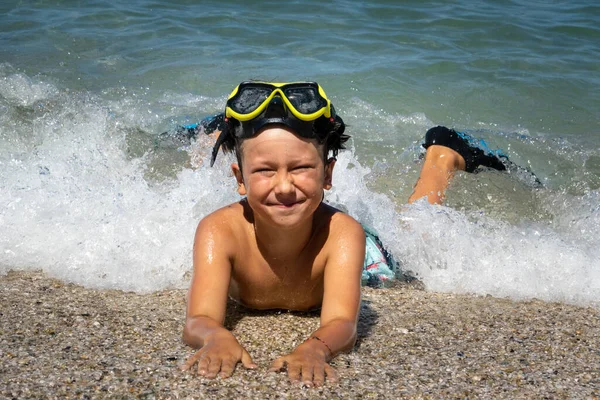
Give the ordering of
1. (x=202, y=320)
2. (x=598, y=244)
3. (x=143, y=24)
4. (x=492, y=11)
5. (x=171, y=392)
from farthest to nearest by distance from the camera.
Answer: (x=492, y=11) → (x=143, y=24) → (x=598, y=244) → (x=202, y=320) → (x=171, y=392)

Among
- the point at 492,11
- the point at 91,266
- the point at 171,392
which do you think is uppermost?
the point at 492,11

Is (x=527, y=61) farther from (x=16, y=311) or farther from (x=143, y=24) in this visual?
(x=16, y=311)

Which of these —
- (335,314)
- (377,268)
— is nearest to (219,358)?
(335,314)

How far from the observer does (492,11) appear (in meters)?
12.0

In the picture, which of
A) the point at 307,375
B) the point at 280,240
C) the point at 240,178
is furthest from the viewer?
the point at 280,240

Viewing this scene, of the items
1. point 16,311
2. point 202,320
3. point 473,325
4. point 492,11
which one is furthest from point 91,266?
point 492,11

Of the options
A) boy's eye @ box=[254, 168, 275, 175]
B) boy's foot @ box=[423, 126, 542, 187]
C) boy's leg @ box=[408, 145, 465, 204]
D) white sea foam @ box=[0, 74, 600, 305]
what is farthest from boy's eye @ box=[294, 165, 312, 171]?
boy's foot @ box=[423, 126, 542, 187]

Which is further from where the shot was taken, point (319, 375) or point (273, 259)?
point (273, 259)

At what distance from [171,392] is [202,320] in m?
0.51

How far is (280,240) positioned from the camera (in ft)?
10.7

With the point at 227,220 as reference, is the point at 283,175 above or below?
above

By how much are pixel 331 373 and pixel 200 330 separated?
0.59 m

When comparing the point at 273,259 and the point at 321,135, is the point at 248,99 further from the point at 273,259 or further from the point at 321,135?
the point at 273,259

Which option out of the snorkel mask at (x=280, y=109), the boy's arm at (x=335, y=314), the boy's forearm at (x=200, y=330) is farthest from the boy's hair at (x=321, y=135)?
the boy's forearm at (x=200, y=330)
